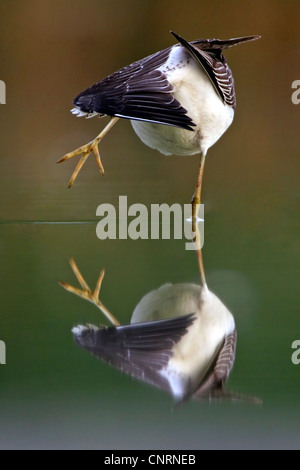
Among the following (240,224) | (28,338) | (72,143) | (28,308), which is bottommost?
(28,338)

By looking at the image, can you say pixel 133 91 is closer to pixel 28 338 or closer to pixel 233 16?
pixel 28 338

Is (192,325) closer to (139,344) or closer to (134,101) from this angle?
(139,344)

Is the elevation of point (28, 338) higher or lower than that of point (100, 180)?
lower

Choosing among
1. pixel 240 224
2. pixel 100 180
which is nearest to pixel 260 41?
pixel 100 180

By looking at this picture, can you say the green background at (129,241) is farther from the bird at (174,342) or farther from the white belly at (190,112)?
the white belly at (190,112)

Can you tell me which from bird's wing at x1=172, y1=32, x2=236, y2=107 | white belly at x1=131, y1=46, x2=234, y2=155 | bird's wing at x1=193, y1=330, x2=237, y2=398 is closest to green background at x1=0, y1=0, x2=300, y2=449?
bird's wing at x1=193, y1=330, x2=237, y2=398

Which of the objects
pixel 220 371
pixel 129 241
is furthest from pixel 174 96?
pixel 220 371

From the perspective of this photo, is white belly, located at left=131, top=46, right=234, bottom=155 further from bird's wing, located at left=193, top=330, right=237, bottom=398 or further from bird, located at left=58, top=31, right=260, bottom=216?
bird's wing, located at left=193, top=330, right=237, bottom=398
